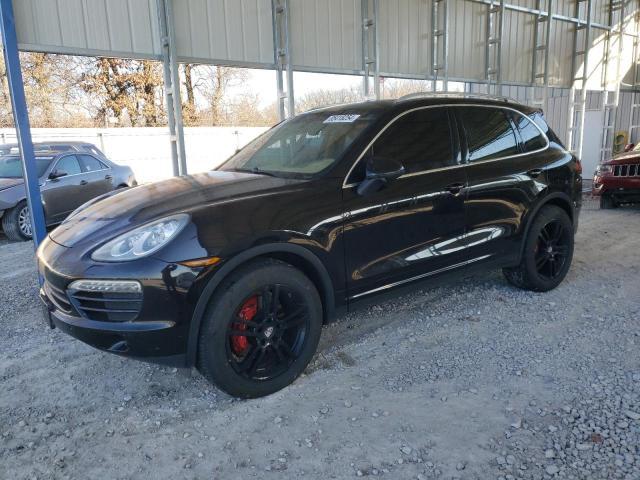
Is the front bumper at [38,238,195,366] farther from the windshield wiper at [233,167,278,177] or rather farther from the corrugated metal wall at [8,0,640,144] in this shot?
the corrugated metal wall at [8,0,640,144]

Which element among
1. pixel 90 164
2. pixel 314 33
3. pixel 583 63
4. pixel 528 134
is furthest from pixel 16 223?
pixel 583 63

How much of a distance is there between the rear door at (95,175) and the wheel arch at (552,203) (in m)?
7.38

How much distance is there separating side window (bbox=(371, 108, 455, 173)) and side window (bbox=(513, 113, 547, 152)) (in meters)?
0.97

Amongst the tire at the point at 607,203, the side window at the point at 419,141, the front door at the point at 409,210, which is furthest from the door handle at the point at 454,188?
the tire at the point at 607,203

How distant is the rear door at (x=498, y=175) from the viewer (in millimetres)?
3852

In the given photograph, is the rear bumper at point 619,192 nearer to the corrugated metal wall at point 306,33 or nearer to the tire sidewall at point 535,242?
the corrugated metal wall at point 306,33

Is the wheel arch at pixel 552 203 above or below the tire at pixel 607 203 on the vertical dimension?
above

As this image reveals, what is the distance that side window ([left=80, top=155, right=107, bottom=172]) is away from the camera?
29.2 ft

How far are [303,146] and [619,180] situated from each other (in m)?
7.26

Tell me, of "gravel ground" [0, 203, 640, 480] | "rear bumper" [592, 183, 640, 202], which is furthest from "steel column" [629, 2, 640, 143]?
"gravel ground" [0, 203, 640, 480]

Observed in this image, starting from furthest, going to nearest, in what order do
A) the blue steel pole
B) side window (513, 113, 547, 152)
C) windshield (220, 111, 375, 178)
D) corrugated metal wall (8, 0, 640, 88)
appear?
corrugated metal wall (8, 0, 640, 88) < side window (513, 113, 547, 152) < the blue steel pole < windshield (220, 111, 375, 178)

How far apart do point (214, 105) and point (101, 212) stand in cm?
2034

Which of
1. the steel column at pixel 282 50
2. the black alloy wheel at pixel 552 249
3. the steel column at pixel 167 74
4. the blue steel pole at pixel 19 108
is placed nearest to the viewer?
the blue steel pole at pixel 19 108

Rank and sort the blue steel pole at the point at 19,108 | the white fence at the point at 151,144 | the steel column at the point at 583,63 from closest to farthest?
the blue steel pole at the point at 19,108 → the steel column at the point at 583,63 → the white fence at the point at 151,144
